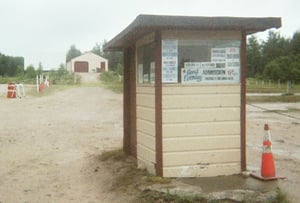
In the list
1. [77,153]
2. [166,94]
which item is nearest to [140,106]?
[166,94]

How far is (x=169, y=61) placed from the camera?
22.3 ft

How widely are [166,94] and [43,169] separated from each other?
141 inches

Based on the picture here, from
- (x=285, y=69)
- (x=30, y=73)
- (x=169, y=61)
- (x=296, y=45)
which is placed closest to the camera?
(x=169, y=61)

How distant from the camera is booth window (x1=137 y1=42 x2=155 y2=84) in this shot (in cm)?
726

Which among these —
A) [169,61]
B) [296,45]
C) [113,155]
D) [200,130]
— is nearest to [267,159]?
[200,130]

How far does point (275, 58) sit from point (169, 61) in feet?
244

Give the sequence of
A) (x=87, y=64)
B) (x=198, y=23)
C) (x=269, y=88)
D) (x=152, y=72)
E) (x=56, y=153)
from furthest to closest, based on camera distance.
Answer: (x=87, y=64), (x=269, y=88), (x=56, y=153), (x=152, y=72), (x=198, y=23)

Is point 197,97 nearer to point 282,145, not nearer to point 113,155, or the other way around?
point 113,155

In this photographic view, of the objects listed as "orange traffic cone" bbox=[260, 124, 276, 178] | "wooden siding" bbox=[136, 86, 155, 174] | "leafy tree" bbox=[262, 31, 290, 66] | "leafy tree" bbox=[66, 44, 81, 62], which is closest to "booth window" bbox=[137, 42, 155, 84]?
"wooden siding" bbox=[136, 86, 155, 174]

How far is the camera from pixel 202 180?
6730 millimetres

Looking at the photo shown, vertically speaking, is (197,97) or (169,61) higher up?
(169,61)

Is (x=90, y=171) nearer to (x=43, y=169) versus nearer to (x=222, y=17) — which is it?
(x=43, y=169)

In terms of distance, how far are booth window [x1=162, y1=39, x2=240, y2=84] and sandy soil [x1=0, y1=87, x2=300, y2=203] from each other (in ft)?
6.46

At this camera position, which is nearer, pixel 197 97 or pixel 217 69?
pixel 197 97
